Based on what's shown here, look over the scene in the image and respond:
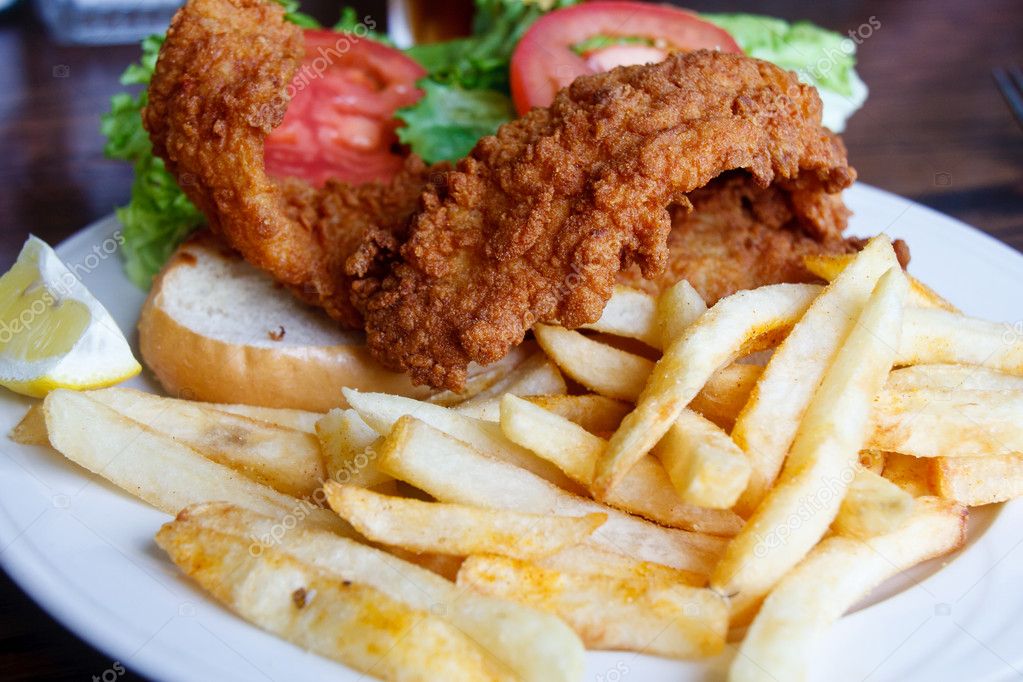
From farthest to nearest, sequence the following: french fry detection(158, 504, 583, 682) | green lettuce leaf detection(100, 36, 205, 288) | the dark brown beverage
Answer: the dark brown beverage, green lettuce leaf detection(100, 36, 205, 288), french fry detection(158, 504, 583, 682)

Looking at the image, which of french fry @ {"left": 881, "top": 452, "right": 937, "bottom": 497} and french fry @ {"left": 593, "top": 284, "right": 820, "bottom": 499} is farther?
french fry @ {"left": 881, "top": 452, "right": 937, "bottom": 497}

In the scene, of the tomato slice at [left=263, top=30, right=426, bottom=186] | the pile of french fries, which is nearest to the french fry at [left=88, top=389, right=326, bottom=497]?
the pile of french fries

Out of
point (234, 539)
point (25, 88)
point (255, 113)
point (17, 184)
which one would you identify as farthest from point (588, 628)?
point (25, 88)

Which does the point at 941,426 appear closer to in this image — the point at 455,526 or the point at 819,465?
the point at 819,465

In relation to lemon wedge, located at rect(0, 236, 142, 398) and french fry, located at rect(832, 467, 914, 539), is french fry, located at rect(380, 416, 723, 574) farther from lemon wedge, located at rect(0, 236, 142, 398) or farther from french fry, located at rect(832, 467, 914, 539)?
lemon wedge, located at rect(0, 236, 142, 398)

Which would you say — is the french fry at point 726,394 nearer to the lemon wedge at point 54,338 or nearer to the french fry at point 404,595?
the french fry at point 404,595

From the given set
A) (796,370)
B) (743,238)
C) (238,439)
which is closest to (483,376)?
(238,439)
